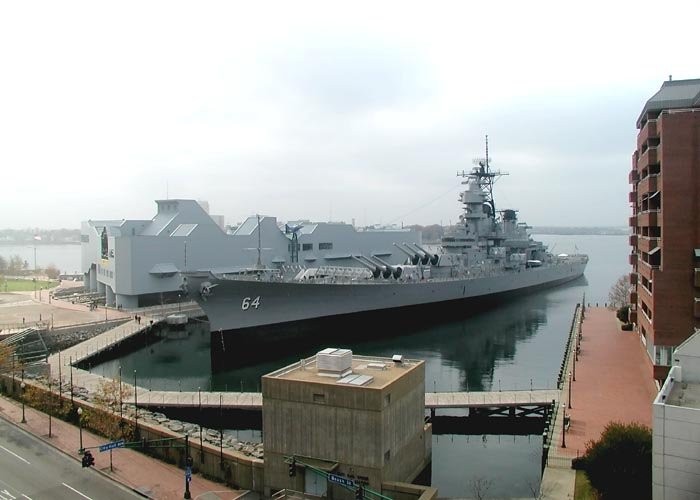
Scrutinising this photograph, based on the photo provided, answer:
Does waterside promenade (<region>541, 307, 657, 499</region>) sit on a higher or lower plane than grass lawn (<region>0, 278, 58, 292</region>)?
lower

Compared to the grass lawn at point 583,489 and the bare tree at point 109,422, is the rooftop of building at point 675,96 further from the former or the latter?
the bare tree at point 109,422

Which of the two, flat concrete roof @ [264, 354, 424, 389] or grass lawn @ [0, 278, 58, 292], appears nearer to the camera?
flat concrete roof @ [264, 354, 424, 389]

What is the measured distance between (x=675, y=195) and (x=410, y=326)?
2444 centimetres

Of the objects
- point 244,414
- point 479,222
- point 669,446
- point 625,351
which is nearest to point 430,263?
point 479,222

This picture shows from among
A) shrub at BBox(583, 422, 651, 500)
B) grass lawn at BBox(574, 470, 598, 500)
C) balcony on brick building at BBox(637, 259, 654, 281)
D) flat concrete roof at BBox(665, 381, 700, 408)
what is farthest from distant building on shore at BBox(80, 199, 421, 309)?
shrub at BBox(583, 422, 651, 500)

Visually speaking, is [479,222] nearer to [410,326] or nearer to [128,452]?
[410,326]

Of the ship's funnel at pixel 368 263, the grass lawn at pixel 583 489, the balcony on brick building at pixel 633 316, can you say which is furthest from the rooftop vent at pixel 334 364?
the ship's funnel at pixel 368 263

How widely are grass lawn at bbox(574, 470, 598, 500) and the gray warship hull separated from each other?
21.8 meters

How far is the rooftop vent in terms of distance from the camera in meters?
14.8

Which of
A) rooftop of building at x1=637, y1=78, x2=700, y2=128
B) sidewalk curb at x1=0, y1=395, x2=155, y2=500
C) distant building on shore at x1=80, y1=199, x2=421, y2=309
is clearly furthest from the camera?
distant building on shore at x1=80, y1=199, x2=421, y2=309

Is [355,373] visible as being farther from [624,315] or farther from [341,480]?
[624,315]

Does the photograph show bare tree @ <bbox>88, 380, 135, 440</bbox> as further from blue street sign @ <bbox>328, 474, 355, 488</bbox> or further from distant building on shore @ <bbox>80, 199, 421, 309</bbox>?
distant building on shore @ <bbox>80, 199, 421, 309</bbox>

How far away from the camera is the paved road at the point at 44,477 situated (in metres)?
13.2

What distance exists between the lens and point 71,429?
1778 centimetres
